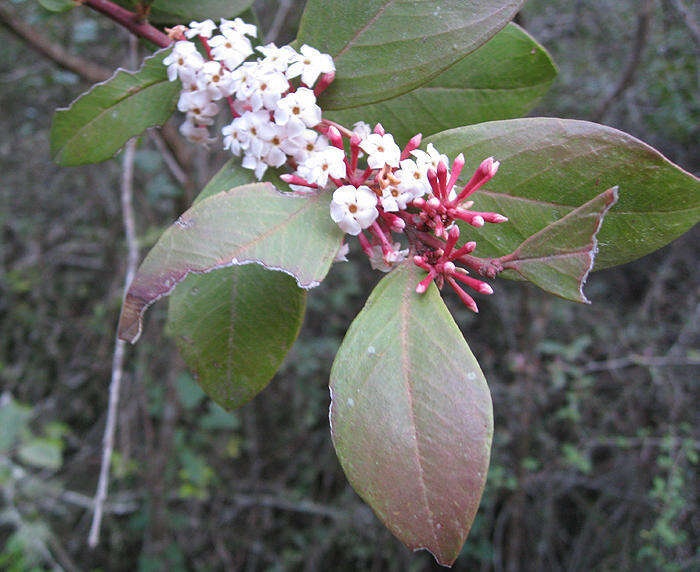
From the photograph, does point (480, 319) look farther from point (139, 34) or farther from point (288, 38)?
point (139, 34)

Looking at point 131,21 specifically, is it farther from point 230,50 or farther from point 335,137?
point 335,137

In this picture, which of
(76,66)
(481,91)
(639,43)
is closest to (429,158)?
(481,91)

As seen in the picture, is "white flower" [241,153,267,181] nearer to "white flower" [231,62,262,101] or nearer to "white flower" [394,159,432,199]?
"white flower" [231,62,262,101]

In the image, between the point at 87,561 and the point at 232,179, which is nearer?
the point at 232,179

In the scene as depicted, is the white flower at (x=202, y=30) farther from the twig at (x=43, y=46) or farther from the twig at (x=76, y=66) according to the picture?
the twig at (x=43, y=46)

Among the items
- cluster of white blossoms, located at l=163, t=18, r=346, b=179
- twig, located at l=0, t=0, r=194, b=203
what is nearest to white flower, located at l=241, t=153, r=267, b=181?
cluster of white blossoms, located at l=163, t=18, r=346, b=179

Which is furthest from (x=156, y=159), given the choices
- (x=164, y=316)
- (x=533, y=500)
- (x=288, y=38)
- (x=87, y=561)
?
(x=533, y=500)
